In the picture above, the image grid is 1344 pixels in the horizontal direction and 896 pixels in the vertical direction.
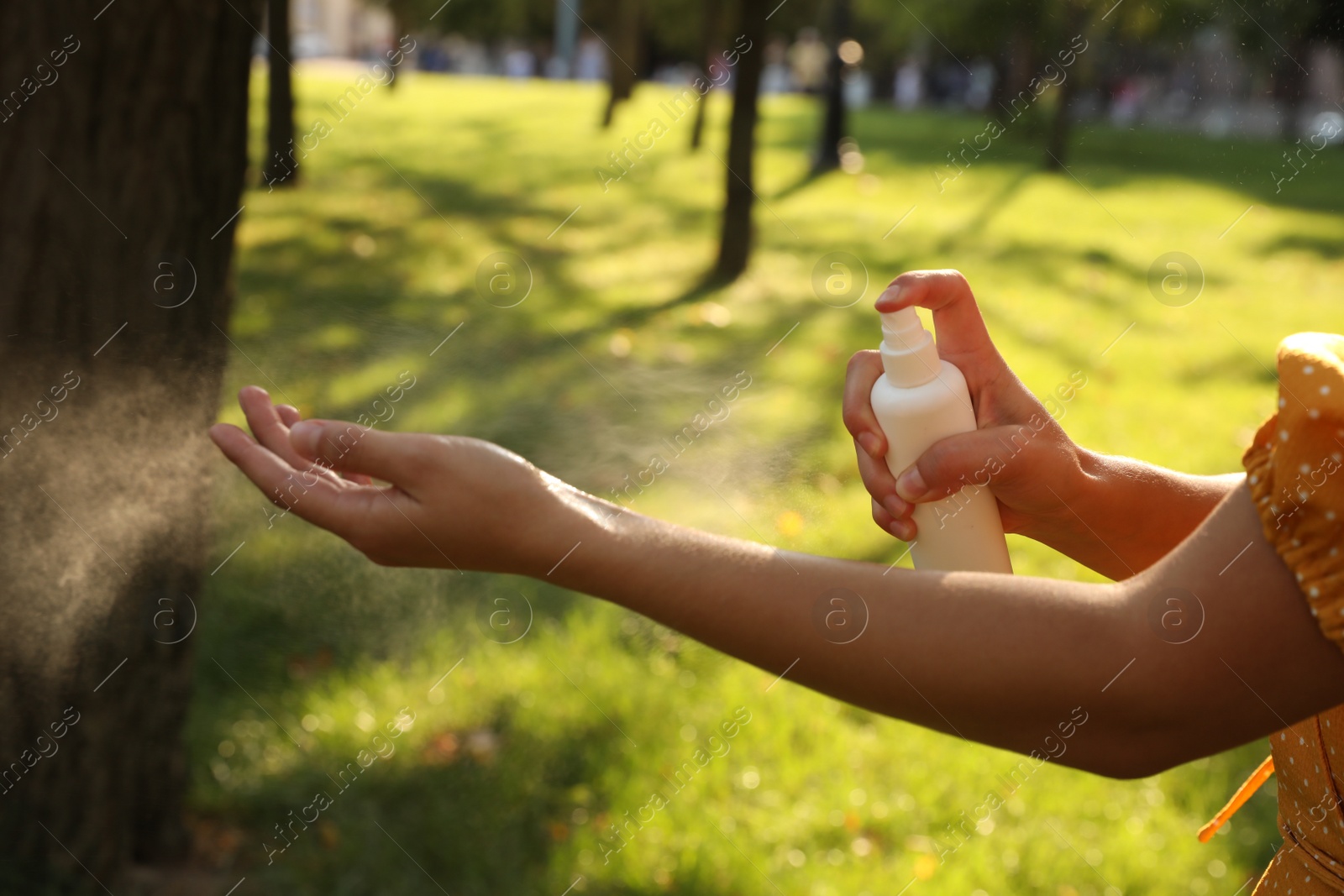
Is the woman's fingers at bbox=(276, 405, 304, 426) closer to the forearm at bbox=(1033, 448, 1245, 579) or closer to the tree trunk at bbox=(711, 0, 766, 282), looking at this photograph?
the forearm at bbox=(1033, 448, 1245, 579)

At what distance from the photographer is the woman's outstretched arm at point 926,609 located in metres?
0.98

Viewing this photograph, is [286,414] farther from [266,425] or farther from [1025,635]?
[1025,635]

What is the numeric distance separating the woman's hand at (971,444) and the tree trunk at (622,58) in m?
14.2

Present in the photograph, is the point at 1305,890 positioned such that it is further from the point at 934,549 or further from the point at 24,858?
the point at 24,858

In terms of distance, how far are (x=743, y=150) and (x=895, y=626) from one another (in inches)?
300

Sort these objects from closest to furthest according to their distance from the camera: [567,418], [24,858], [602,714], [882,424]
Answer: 1. [882,424]
2. [24,858]
3. [602,714]
4. [567,418]

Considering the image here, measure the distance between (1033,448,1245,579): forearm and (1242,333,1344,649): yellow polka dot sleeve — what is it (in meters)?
0.47

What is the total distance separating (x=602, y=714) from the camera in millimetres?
3254

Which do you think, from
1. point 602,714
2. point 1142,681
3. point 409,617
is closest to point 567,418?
point 409,617

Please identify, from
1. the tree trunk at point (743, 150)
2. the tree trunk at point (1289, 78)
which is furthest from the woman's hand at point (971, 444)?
the tree trunk at point (743, 150)

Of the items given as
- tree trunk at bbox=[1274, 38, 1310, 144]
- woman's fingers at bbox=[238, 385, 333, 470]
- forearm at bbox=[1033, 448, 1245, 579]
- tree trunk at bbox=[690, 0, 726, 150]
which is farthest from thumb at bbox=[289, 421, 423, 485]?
tree trunk at bbox=[690, 0, 726, 150]

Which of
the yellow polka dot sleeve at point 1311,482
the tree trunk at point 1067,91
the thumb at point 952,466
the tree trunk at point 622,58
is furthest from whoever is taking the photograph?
the tree trunk at point 622,58

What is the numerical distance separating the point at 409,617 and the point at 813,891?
5.07ft

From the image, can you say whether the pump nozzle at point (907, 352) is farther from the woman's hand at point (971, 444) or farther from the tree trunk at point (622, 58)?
the tree trunk at point (622, 58)
